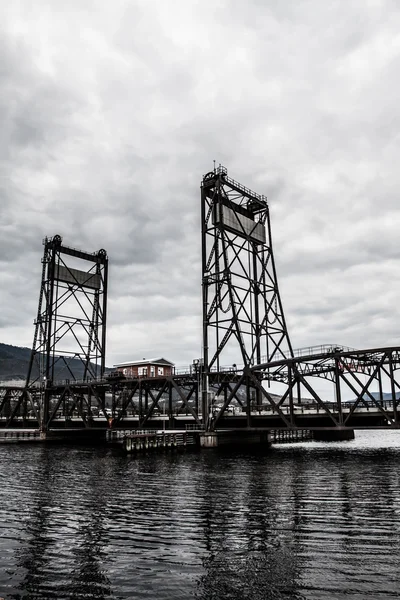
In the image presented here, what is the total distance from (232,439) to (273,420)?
617 centimetres

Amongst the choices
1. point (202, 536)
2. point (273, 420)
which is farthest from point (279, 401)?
point (202, 536)

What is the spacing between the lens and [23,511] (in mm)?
21219

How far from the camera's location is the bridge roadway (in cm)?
4600

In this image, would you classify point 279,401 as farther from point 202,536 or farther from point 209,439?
point 202,536

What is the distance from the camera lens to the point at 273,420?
54.8m

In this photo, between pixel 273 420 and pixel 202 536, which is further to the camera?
pixel 273 420

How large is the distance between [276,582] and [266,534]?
15.3ft

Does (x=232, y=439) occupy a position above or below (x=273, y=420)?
below

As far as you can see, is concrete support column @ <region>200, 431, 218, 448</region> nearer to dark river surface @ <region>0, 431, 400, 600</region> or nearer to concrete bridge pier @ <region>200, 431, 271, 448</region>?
concrete bridge pier @ <region>200, 431, 271, 448</region>

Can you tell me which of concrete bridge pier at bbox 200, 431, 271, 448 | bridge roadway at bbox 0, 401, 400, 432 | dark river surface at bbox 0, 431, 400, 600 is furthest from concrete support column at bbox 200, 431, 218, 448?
dark river surface at bbox 0, 431, 400, 600

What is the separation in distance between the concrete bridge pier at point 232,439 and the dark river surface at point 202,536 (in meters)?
22.4

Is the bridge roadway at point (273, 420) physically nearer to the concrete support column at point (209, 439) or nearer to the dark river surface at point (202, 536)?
the concrete support column at point (209, 439)

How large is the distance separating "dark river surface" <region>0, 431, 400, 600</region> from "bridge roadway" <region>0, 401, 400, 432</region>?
45.5 feet

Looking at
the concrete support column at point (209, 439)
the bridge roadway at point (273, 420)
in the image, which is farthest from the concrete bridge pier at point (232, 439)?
the bridge roadway at point (273, 420)
